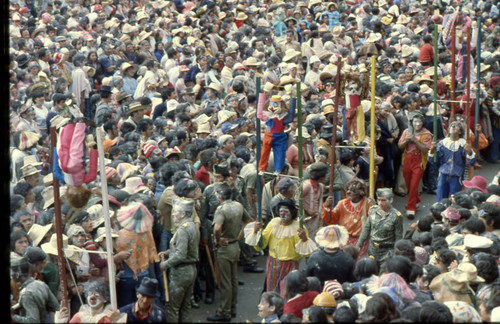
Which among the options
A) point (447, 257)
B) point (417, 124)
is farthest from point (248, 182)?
point (447, 257)

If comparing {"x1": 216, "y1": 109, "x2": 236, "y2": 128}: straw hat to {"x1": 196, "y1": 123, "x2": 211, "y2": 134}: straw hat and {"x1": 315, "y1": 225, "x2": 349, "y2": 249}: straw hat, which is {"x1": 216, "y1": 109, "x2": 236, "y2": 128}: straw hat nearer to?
{"x1": 196, "y1": 123, "x2": 211, "y2": 134}: straw hat

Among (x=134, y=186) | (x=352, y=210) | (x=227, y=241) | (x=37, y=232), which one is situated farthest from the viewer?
(x=352, y=210)

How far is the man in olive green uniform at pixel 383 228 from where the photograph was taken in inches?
417

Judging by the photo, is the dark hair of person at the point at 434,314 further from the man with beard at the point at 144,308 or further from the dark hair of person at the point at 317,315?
the man with beard at the point at 144,308

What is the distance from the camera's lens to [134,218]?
32.0 ft

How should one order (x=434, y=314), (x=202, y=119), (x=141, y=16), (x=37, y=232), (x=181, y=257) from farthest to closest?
1. (x=141, y=16)
2. (x=202, y=119)
3. (x=181, y=257)
4. (x=37, y=232)
5. (x=434, y=314)

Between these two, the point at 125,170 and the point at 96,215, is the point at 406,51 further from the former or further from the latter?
the point at 96,215

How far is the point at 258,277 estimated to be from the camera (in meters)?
12.3

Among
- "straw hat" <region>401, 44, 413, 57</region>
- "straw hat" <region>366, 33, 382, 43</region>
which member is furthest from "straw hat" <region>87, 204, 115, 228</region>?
"straw hat" <region>366, 33, 382, 43</region>

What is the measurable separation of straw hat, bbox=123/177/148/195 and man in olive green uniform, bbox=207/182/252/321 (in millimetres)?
958

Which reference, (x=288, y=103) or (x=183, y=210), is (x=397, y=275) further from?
(x=288, y=103)

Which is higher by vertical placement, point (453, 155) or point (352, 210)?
point (453, 155)

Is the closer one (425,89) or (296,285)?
(296,285)

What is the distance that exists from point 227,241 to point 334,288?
7.63 ft
